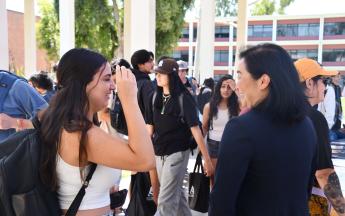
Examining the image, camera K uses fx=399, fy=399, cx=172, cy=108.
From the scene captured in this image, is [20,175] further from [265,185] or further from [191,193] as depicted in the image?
[191,193]

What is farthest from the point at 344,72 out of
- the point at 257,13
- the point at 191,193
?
the point at 191,193

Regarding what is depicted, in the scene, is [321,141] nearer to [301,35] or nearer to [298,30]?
[301,35]

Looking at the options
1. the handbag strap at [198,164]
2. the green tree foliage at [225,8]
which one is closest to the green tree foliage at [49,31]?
the handbag strap at [198,164]

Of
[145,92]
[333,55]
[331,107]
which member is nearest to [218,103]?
[145,92]

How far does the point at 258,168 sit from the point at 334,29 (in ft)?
195

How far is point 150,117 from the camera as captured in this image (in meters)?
4.30

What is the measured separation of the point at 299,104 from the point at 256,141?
27cm

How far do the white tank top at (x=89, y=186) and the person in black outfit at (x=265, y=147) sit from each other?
503mm

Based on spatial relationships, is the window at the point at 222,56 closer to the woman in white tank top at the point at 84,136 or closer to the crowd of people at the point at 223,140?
the crowd of people at the point at 223,140

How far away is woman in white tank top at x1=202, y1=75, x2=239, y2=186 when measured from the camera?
16.5ft

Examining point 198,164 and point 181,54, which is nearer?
point 198,164

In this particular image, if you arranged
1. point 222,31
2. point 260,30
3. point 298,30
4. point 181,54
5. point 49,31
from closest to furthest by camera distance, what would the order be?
point 49,31, point 298,30, point 260,30, point 181,54, point 222,31

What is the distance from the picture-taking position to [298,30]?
56.9m

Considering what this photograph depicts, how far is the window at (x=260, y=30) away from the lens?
56.9 metres
